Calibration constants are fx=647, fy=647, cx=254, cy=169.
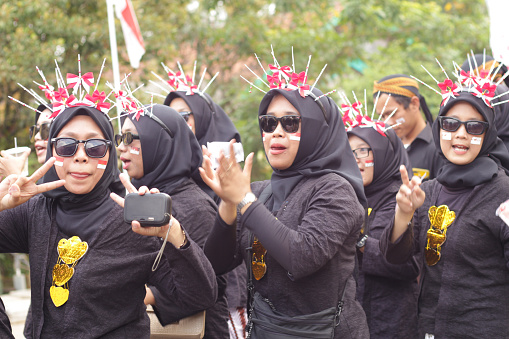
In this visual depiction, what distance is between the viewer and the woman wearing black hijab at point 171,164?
3.90 metres

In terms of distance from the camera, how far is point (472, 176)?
3760mm

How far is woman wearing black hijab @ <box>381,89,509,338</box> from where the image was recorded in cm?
356

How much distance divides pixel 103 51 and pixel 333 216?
262 inches

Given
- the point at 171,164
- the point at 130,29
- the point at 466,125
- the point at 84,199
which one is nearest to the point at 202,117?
the point at 171,164

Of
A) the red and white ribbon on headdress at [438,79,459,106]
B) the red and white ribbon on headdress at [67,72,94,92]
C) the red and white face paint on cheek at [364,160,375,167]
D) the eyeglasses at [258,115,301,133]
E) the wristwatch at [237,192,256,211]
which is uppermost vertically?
the red and white ribbon on headdress at [438,79,459,106]

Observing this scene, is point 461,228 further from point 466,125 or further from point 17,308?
point 17,308

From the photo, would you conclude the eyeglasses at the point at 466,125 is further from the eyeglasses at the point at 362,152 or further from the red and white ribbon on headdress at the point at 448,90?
the eyeglasses at the point at 362,152

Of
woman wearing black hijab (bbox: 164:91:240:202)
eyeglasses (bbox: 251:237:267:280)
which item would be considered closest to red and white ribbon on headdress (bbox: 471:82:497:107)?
eyeglasses (bbox: 251:237:267:280)

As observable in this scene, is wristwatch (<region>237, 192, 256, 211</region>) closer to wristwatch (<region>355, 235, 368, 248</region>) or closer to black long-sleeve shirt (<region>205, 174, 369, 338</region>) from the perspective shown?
black long-sleeve shirt (<region>205, 174, 369, 338</region>)

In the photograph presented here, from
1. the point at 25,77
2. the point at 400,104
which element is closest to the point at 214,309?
the point at 400,104

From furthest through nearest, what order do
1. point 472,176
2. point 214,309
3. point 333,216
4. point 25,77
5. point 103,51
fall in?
1. point 103,51
2. point 25,77
3. point 214,309
4. point 472,176
5. point 333,216

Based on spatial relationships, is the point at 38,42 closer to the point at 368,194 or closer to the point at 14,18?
the point at 14,18

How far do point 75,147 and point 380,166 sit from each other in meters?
2.32

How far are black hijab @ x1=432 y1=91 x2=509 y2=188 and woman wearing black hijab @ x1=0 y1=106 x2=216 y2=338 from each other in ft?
5.62
